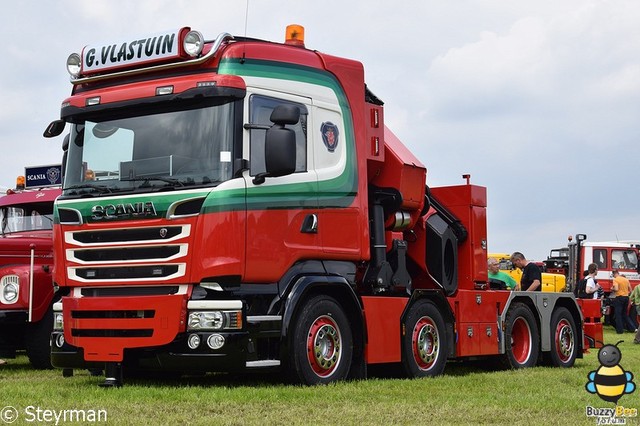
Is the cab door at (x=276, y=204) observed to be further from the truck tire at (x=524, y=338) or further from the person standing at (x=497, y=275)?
the person standing at (x=497, y=275)

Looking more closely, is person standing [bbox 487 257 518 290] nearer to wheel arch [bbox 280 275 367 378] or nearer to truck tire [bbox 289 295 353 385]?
wheel arch [bbox 280 275 367 378]

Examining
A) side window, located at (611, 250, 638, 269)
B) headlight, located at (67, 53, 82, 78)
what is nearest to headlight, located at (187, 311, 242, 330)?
headlight, located at (67, 53, 82, 78)

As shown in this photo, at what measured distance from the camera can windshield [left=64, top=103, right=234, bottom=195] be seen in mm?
9766

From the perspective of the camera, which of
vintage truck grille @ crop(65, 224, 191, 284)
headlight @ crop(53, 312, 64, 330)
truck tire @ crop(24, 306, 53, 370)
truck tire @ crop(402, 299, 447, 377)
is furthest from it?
truck tire @ crop(24, 306, 53, 370)

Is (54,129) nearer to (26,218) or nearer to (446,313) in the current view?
(26,218)

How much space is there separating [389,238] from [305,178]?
2035 mm

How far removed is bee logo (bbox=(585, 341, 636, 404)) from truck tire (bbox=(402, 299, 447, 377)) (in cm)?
299

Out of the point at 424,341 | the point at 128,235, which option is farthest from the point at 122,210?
the point at 424,341

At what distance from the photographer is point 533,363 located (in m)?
14.6

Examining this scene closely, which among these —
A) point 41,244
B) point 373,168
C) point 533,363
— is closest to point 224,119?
point 373,168

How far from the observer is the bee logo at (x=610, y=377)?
8.11m

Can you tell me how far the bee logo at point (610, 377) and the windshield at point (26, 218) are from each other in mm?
8740

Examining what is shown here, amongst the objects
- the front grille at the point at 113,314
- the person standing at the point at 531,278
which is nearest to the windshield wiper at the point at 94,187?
the front grille at the point at 113,314

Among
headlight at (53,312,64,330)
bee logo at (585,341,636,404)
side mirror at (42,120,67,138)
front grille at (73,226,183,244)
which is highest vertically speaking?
side mirror at (42,120,67,138)
